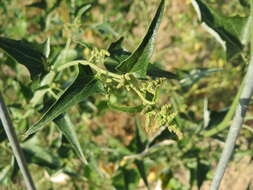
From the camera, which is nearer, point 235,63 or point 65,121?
point 65,121

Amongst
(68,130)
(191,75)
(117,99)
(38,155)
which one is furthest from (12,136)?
(117,99)

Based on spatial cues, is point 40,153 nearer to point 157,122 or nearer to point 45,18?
point 45,18

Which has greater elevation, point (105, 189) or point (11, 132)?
point (11, 132)

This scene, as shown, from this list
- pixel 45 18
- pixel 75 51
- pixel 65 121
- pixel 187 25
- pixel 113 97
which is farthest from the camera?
pixel 187 25

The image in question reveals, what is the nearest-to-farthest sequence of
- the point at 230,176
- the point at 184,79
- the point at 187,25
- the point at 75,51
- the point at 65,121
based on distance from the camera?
the point at 65,121 → the point at 75,51 → the point at 184,79 → the point at 230,176 → the point at 187,25

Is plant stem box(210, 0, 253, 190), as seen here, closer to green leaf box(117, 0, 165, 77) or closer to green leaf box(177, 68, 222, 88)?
green leaf box(117, 0, 165, 77)

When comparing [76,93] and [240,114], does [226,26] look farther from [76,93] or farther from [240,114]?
[76,93]

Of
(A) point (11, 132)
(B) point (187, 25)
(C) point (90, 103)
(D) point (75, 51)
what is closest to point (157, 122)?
(A) point (11, 132)
